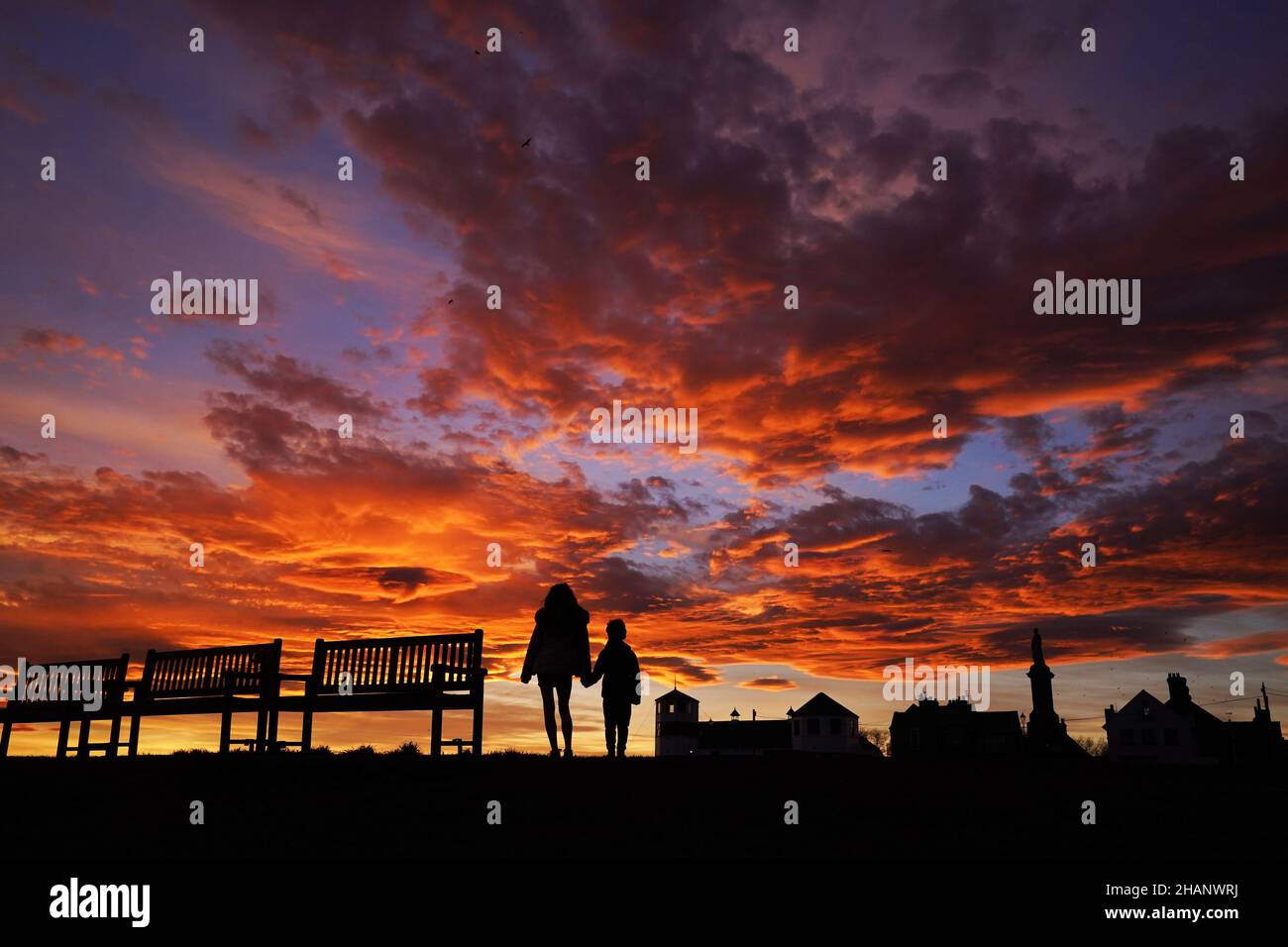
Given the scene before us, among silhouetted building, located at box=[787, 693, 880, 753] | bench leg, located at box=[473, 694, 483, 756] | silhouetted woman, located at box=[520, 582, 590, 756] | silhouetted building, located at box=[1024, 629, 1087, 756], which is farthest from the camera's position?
silhouetted building, located at box=[787, 693, 880, 753]

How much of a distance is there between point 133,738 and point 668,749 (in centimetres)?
6964

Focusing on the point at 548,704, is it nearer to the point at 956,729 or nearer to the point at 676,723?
the point at 956,729

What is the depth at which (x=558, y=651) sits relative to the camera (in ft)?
42.6

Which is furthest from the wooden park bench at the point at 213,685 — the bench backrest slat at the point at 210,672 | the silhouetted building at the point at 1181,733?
the silhouetted building at the point at 1181,733

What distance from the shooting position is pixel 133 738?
53.7 ft

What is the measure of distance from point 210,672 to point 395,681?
3.63 m

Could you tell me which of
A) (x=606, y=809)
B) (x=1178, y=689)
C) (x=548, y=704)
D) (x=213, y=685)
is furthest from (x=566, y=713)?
(x=1178, y=689)

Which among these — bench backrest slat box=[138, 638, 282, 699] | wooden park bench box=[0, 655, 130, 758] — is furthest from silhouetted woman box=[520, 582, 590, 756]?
wooden park bench box=[0, 655, 130, 758]

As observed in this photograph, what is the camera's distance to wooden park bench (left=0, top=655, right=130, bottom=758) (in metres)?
16.6

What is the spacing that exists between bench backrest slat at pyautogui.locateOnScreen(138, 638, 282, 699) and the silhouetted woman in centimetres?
462

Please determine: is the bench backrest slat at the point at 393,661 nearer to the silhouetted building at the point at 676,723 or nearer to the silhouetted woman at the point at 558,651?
the silhouetted woman at the point at 558,651

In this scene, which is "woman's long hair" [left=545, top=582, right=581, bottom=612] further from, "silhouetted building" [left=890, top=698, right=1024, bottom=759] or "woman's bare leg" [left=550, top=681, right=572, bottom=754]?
"silhouetted building" [left=890, top=698, right=1024, bottom=759]
